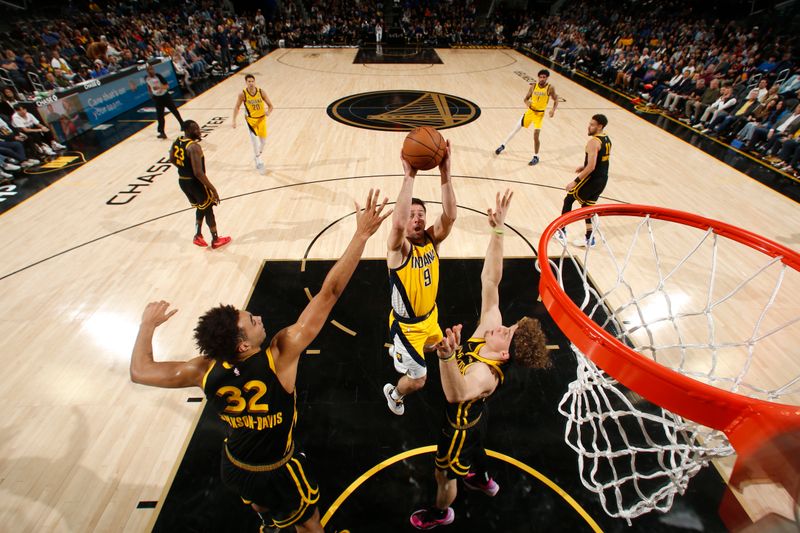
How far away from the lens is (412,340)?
3322 millimetres

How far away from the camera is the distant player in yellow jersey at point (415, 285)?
3.09 meters

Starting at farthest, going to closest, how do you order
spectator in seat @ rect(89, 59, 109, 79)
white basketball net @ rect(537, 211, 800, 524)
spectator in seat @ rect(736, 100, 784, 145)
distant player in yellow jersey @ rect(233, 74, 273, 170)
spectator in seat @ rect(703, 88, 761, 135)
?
spectator in seat @ rect(89, 59, 109, 79), spectator in seat @ rect(703, 88, 761, 135), spectator in seat @ rect(736, 100, 784, 145), distant player in yellow jersey @ rect(233, 74, 273, 170), white basketball net @ rect(537, 211, 800, 524)

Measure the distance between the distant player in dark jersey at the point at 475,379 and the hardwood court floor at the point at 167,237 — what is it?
7.23 feet

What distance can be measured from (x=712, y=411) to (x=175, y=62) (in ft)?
55.1

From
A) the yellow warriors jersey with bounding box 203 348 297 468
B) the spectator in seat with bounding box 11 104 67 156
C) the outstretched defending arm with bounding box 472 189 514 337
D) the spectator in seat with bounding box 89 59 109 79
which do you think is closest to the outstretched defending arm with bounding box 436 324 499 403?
the outstretched defending arm with bounding box 472 189 514 337

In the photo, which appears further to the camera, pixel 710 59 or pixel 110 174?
pixel 710 59

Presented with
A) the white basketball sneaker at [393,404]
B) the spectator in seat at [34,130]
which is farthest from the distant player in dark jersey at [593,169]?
the spectator in seat at [34,130]

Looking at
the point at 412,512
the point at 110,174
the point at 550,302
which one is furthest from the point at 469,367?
the point at 110,174

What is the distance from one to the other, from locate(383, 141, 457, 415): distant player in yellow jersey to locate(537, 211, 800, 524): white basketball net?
1003mm

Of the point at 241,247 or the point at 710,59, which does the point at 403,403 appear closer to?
the point at 241,247

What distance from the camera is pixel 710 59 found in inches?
494

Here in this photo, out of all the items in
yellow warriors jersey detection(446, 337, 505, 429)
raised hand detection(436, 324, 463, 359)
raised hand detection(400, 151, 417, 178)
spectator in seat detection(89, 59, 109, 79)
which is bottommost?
spectator in seat detection(89, 59, 109, 79)

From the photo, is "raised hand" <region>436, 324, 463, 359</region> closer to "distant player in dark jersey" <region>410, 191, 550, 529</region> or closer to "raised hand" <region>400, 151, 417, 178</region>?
"distant player in dark jersey" <region>410, 191, 550, 529</region>

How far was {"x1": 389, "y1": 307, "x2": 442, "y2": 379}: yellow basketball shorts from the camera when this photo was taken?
3.32 meters
